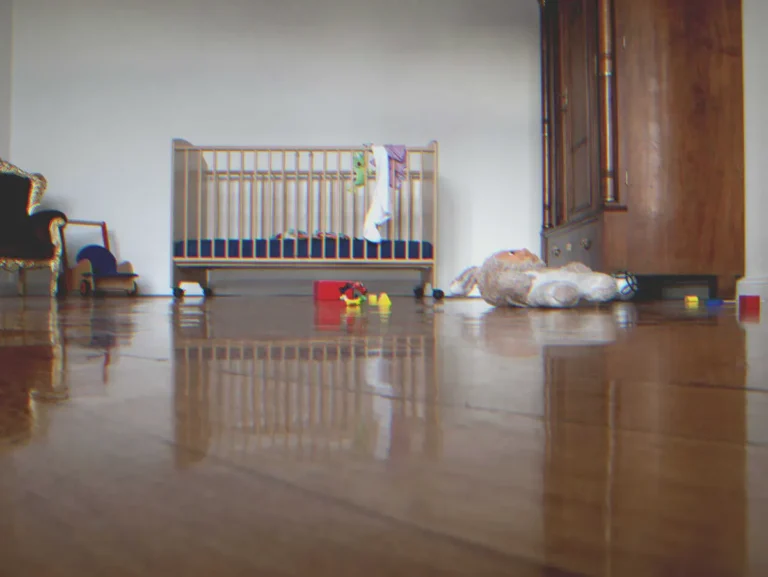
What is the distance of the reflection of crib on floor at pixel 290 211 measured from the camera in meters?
4.05

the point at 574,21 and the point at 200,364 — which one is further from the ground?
the point at 574,21

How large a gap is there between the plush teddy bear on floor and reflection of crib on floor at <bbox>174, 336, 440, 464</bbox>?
4.30 feet

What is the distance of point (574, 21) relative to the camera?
303cm

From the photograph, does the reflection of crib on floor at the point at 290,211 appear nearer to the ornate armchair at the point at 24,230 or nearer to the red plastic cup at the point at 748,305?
the ornate armchair at the point at 24,230

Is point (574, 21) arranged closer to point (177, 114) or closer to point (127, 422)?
point (177, 114)

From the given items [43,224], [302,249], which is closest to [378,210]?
[302,249]

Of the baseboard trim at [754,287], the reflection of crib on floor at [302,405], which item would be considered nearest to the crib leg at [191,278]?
the baseboard trim at [754,287]

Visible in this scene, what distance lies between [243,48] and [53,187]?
1764 millimetres

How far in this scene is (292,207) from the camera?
452cm

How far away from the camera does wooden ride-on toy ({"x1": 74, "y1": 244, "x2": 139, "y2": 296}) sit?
4.03m

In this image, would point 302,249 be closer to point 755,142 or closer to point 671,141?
point 671,141

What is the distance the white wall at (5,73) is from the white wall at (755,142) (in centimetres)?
474

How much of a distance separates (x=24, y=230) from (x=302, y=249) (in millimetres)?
1675

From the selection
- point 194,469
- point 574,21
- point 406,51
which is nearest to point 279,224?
point 406,51
